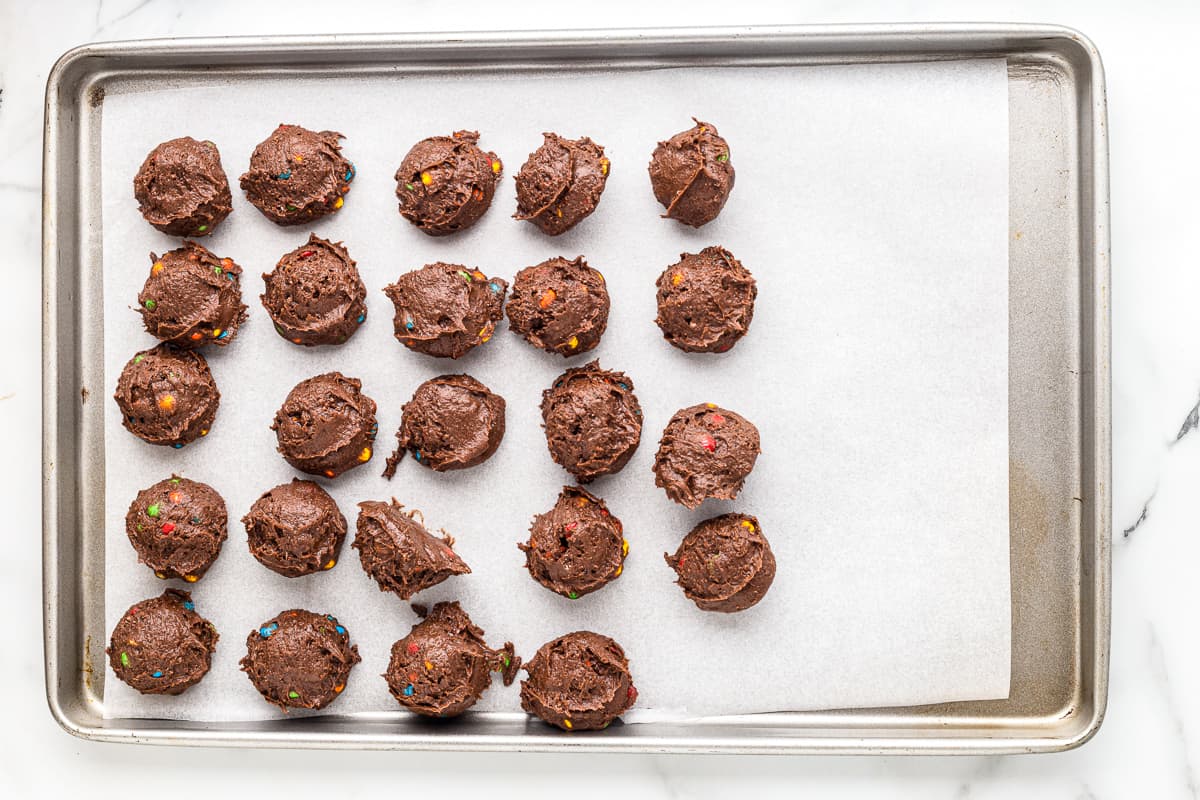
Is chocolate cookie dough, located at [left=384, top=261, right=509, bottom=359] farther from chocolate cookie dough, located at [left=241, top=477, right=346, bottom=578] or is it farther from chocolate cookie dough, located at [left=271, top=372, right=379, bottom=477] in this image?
chocolate cookie dough, located at [left=241, top=477, right=346, bottom=578]

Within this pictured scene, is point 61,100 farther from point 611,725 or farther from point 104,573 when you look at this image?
point 611,725

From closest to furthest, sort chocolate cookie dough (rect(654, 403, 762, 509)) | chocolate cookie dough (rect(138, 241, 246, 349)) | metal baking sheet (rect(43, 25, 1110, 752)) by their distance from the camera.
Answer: chocolate cookie dough (rect(654, 403, 762, 509)), metal baking sheet (rect(43, 25, 1110, 752)), chocolate cookie dough (rect(138, 241, 246, 349))

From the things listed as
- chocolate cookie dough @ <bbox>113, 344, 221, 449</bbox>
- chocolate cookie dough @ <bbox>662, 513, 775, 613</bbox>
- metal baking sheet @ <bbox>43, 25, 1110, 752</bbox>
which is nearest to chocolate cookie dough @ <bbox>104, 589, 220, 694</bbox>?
metal baking sheet @ <bbox>43, 25, 1110, 752</bbox>

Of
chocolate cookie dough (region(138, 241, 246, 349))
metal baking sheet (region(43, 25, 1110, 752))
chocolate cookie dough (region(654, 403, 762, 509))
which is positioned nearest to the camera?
chocolate cookie dough (region(654, 403, 762, 509))

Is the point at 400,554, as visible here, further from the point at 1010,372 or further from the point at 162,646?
the point at 1010,372

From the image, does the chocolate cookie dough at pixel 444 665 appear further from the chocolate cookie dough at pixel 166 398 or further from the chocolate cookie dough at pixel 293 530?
the chocolate cookie dough at pixel 166 398

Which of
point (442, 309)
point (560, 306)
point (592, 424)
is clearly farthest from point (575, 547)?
point (442, 309)

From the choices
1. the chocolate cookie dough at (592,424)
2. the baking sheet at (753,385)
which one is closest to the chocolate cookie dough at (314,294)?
the baking sheet at (753,385)

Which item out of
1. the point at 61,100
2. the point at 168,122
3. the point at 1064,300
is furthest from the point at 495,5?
the point at 1064,300

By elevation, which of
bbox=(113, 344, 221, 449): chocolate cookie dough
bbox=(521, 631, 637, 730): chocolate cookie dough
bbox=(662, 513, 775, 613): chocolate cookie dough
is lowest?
bbox=(521, 631, 637, 730): chocolate cookie dough
